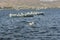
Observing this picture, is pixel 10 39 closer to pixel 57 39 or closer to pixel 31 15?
pixel 57 39

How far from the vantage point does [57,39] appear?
37.6m

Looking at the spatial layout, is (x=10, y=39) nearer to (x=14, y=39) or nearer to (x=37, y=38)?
(x=14, y=39)

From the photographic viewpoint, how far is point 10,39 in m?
38.4

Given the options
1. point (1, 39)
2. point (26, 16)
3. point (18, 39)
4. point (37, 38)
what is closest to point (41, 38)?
point (37, 38)

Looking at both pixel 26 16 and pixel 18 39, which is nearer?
pixel 18 39

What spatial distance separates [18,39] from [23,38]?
112cm

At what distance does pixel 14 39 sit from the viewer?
38.2 meters

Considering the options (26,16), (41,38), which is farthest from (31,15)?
(41,38)

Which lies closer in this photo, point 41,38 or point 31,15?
point 41,38

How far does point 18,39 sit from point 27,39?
1427 millimetres

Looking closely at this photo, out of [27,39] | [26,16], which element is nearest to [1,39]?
[27,39]

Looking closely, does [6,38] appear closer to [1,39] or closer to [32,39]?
[1,39]

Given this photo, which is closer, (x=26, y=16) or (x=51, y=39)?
(x=51, y=39)

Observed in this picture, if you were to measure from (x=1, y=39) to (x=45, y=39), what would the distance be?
6.84m
